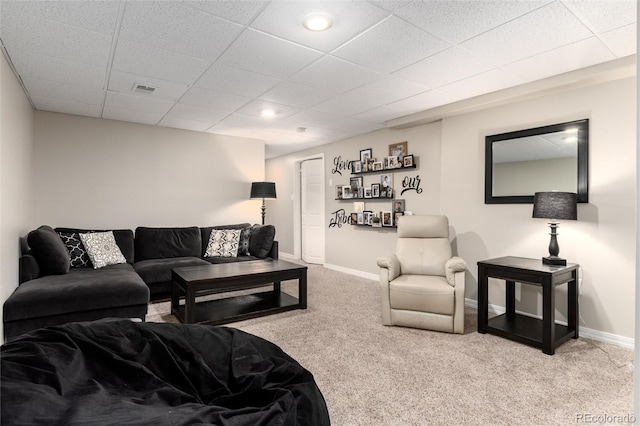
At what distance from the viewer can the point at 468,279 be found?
3.94m

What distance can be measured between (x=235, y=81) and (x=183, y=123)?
1.97 meters

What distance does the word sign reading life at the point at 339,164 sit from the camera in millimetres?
5615

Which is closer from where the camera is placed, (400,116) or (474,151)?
(474,151)

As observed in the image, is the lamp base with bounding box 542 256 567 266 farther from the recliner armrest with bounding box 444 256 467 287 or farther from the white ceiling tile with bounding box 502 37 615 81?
the white ceiling tile with bounding box 502 37 615 81

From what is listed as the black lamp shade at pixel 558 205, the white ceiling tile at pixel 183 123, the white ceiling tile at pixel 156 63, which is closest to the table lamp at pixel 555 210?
the black lamp shade at pixel 558 205

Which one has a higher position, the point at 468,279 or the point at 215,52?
the point at 215,52

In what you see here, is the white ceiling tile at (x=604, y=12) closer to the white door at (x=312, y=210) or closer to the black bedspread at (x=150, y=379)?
the black bedspread at (x=150, y=379)

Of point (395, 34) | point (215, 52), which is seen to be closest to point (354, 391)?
point (395, 34)

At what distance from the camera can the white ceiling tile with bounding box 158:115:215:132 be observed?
453cm

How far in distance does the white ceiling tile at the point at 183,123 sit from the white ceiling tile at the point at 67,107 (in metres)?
0.76

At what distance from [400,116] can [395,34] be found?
2106mm

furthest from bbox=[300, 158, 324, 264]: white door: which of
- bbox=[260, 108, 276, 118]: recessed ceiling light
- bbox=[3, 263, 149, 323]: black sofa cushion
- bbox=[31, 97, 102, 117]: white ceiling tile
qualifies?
bbox=[3, 263, 149, 323]: black sofa cushion

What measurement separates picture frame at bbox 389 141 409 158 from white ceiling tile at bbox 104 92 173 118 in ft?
9.60

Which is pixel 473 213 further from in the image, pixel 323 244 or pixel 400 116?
pixel 323 244
